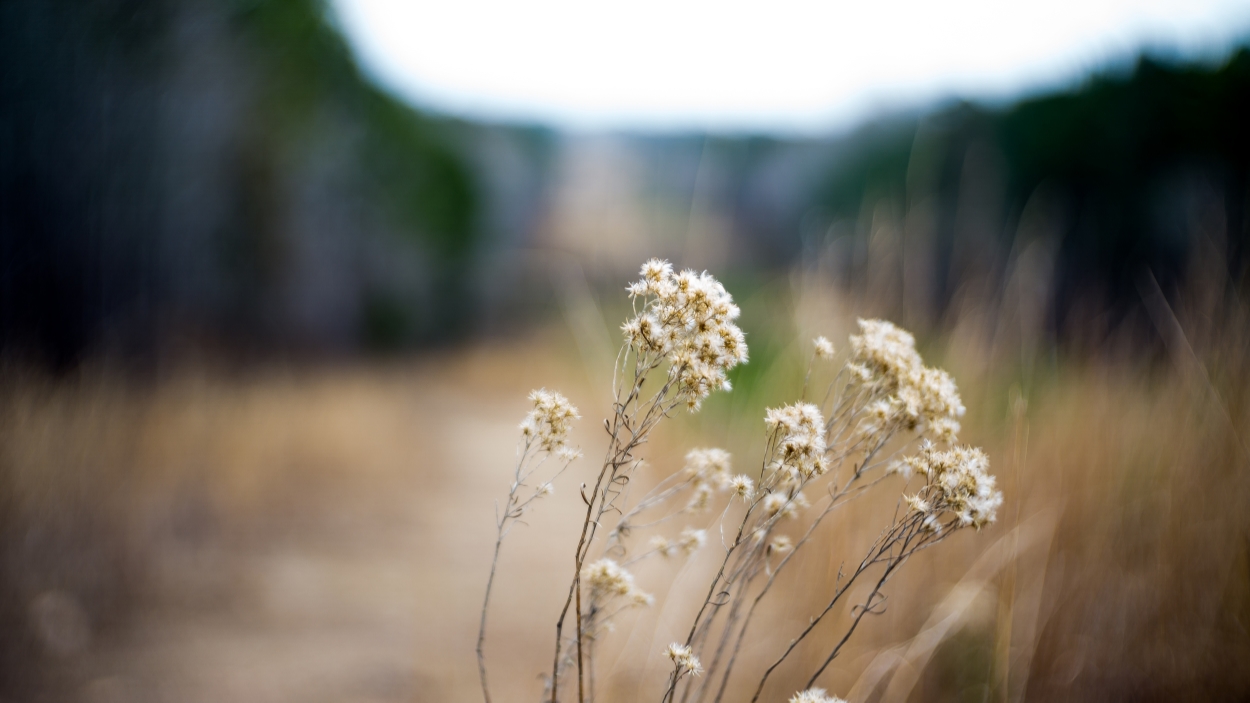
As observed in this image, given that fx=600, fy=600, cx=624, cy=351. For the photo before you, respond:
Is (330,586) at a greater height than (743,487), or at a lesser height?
greater

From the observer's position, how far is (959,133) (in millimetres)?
8508

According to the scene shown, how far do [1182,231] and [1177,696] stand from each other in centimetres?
687

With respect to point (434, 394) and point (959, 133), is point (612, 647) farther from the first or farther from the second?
point (959, 133)

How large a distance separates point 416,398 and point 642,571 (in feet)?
18.5

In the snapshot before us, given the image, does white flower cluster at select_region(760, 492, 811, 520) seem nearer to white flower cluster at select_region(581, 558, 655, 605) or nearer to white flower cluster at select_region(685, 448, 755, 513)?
white flower cluster at select_region(685, 448, 755, 513)

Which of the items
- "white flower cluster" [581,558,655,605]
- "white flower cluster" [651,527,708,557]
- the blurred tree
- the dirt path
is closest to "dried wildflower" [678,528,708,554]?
"white flower cluster" [651,527,708,557]

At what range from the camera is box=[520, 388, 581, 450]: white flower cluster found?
88 cm

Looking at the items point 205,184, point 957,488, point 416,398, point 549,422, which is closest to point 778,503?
point 957,488

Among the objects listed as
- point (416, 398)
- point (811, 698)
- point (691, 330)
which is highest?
point (416, 398)

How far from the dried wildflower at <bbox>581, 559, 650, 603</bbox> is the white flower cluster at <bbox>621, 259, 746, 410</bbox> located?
0.28m

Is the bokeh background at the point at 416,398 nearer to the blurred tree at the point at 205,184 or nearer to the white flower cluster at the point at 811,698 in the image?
the blurred tree at the point at 205,184

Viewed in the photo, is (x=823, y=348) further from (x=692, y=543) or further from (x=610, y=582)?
(x=610, y=582)

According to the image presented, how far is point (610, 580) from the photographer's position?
899 mm

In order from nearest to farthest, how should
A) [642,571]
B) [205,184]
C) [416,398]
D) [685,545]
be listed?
[685,545], [642,571], [205,184], [416,398]
